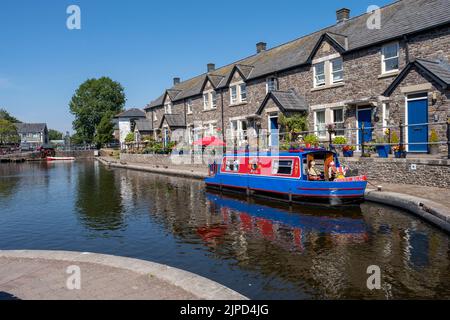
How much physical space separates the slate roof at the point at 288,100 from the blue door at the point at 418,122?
7.62 m

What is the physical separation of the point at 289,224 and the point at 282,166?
166 inches

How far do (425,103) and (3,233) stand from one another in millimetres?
18335

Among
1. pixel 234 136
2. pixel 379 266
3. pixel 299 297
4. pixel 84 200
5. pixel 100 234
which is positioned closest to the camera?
pixel 299 297

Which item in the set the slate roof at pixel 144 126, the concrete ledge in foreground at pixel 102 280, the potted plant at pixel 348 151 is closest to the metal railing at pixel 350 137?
the potted plant at pixel 348 151

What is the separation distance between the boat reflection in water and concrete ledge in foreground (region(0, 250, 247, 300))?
3.93 meters

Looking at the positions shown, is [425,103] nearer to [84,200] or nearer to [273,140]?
[273,140]

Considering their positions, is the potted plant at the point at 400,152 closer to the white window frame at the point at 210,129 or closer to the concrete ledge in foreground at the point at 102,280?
the concrete ledge in foreground at the point at 102,280

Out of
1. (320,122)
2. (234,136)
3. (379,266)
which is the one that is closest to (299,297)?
(379,266)

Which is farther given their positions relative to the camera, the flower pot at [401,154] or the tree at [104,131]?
the tree at [104,131]

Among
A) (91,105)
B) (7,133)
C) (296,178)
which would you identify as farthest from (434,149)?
(7,133)

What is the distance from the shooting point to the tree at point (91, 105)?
Answer: 81.6m

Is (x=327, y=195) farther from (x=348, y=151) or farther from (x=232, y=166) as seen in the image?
(x=232, y=166)

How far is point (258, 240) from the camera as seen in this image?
10211 mm

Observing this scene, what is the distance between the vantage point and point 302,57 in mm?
25547
